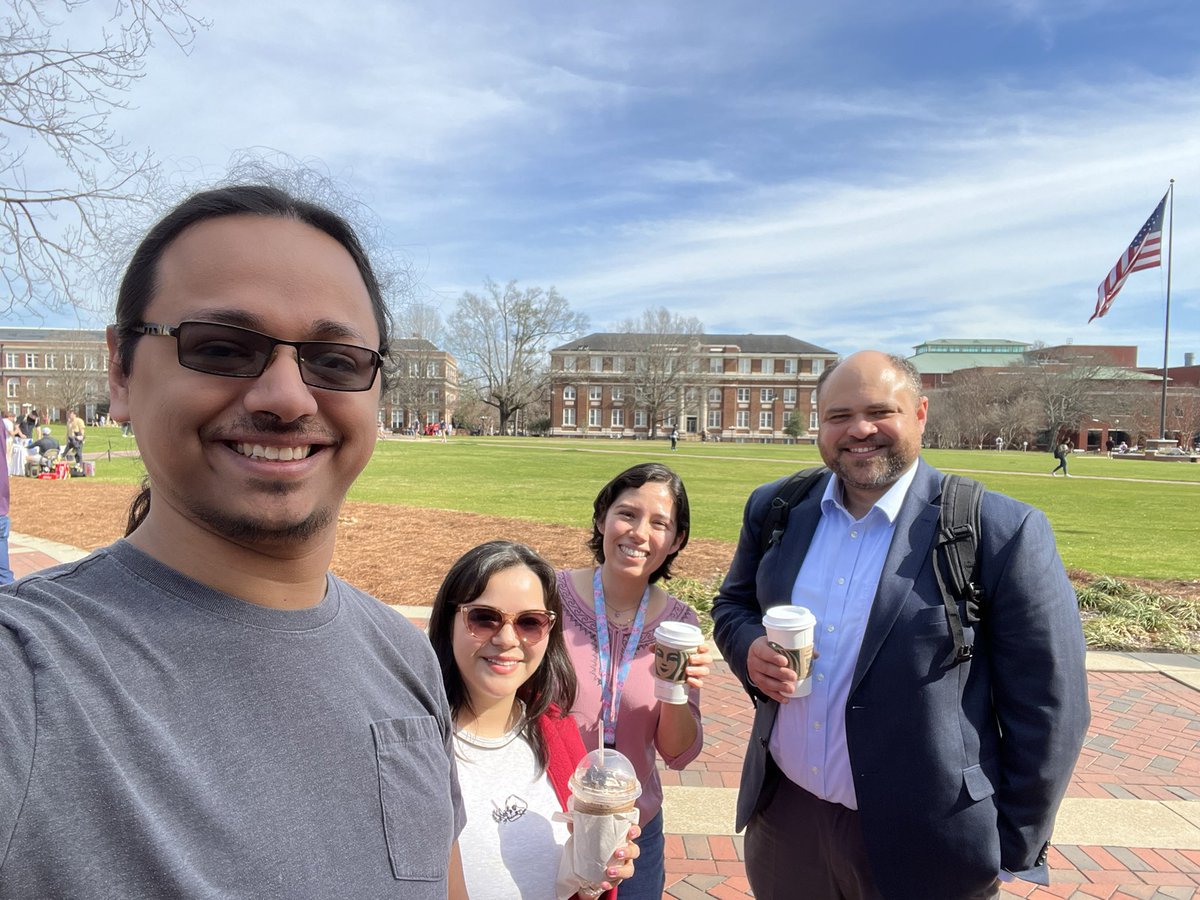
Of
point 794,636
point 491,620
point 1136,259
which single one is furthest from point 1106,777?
point 1136,259

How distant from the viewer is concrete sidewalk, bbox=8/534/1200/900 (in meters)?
3.26

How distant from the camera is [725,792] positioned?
159 inches

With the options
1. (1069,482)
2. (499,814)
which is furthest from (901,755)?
(1069,482)

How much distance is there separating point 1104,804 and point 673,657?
3364 millimetres

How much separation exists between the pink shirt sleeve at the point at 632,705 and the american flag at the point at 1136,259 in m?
31.8

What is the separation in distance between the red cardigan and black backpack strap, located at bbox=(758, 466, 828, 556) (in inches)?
41.9

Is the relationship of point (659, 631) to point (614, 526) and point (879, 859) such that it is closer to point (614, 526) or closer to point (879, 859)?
point (614, 526)

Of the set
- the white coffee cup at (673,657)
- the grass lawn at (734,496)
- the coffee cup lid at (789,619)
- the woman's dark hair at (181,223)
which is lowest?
the grass lawn at (734,496)

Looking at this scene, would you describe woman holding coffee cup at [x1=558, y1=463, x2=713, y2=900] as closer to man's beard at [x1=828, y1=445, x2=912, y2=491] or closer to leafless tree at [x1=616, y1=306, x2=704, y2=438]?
man's beard at [x1=828, y1=445, x2=912, y2=491]

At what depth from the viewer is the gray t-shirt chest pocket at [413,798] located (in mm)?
1104

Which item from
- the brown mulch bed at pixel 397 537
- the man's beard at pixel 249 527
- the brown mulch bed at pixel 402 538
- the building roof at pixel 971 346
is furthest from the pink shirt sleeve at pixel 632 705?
the building roof at pixel 971 346

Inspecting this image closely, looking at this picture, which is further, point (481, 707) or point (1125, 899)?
→ point (1125, 899)

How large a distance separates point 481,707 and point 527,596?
14.2 inches

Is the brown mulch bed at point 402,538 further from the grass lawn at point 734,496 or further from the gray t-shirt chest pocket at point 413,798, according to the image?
the gray t-shirt chest pocket at point 413,798
